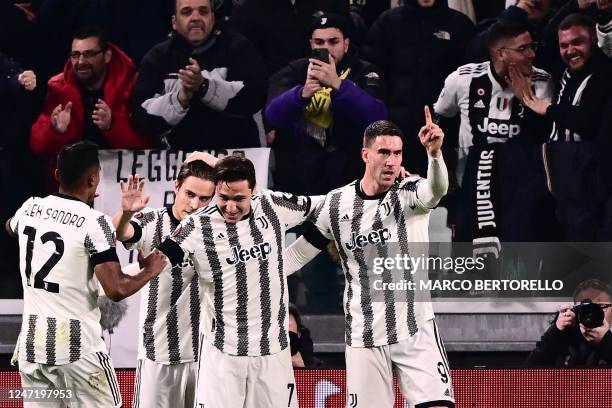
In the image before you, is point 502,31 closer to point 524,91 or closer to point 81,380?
point 524,91

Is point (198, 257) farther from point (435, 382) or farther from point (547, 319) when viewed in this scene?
point (547, 319)

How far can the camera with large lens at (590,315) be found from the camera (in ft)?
26.6

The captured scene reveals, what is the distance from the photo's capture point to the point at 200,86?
8.66m

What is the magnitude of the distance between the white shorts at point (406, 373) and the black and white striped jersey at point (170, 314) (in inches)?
38.2

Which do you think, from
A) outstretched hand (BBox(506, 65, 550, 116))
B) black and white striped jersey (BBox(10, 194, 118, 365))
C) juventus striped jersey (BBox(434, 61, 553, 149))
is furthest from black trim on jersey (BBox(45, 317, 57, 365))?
outstretched hand (BBox(506, 65, 550, 116))

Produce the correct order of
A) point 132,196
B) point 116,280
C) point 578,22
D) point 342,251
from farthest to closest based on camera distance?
point 578,22
point 342,251
point 132,196
point 116,280

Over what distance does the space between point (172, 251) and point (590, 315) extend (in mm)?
2830

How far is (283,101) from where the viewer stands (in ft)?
28.3

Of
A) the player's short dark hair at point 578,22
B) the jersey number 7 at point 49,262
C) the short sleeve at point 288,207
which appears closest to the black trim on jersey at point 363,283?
the short sleeve at point 288,207

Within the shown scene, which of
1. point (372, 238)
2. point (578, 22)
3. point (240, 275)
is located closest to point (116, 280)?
point (240, 275)

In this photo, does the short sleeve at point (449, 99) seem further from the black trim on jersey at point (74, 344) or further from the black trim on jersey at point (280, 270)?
the black trim on jersey at point (74, 344)

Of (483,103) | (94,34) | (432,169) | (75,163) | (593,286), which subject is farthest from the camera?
(94,34)

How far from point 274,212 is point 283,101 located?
5.74ft

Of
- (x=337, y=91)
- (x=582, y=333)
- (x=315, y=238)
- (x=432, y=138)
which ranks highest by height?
(x=337, y=91)
